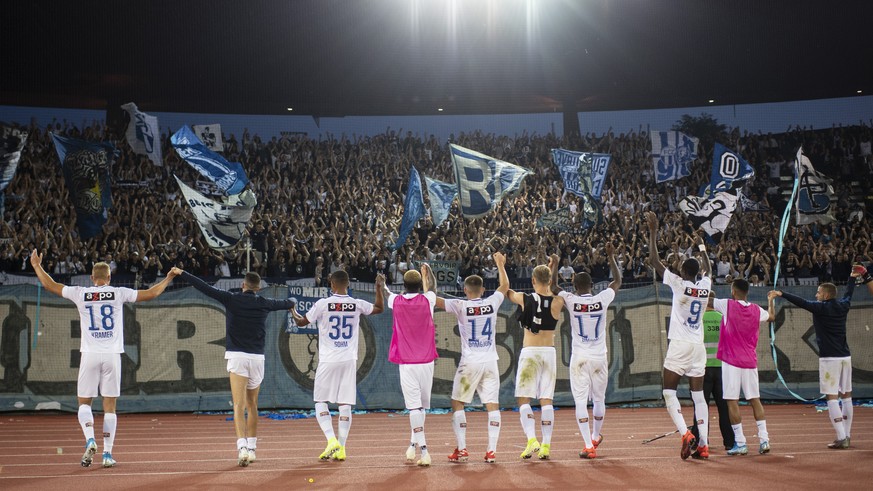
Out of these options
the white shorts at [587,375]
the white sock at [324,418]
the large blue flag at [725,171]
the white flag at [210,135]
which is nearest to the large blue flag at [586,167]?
the large blue flag at [725,171]

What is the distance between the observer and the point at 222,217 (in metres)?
19.1

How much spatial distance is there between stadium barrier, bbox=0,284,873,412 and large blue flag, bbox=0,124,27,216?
897cm

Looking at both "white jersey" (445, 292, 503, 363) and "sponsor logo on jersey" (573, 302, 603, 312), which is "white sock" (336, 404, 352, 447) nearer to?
"white jersey" (445, 292, 503, 363)

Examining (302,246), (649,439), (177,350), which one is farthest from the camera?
(302,246)

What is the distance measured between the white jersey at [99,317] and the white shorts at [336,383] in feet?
8.56

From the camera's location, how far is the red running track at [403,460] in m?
9.45

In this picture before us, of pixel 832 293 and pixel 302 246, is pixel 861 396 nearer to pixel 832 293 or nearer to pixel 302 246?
pixel 832 293

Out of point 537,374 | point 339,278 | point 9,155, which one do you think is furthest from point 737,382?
point 9,155

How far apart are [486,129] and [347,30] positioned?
1663 cm

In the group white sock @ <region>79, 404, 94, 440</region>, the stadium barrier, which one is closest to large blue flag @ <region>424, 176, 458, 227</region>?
the stadium barrier

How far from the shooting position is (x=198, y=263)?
24.0 metres

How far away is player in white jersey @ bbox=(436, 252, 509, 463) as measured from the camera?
35.8 feet

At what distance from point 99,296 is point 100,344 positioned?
2.05 feet

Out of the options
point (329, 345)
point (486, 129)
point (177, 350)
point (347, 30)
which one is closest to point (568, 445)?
point (329, 345)
